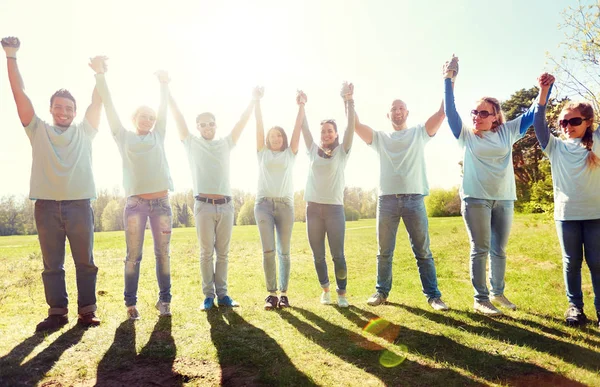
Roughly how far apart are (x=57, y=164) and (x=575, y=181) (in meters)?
6.64

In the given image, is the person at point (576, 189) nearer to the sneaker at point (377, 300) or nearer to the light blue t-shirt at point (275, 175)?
the sneaker at point (377, 300)

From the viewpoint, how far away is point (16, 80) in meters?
5.06

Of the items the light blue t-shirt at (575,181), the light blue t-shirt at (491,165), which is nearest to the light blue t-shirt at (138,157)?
the light blue t-shirt at (491,165)

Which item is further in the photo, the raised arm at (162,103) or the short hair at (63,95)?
the raised arm at (162,103)

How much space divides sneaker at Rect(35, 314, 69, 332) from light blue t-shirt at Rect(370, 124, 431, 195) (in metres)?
4.74

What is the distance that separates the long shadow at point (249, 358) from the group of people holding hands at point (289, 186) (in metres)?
1.10

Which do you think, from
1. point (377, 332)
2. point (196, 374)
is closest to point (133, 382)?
point (196, 374)

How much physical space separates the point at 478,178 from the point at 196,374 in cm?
434

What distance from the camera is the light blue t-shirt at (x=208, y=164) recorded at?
5918mm

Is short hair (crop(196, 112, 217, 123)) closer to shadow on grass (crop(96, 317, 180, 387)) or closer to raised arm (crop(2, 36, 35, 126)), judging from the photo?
raised arm (crop(2, 36, 35, 126))

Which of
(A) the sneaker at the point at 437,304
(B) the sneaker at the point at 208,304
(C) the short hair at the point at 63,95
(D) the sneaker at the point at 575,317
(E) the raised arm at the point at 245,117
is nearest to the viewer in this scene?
(D) the sneaker at the point at 575,317

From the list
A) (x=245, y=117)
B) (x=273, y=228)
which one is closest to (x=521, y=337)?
(x=273, y=228)

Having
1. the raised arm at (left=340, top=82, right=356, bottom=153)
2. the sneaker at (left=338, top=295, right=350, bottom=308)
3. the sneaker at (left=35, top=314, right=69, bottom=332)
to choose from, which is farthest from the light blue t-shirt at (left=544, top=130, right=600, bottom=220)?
the sneaker at (left=35, top=314, right=69, bottom=332)

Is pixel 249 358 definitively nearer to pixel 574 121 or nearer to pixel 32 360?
pixel 32 360
